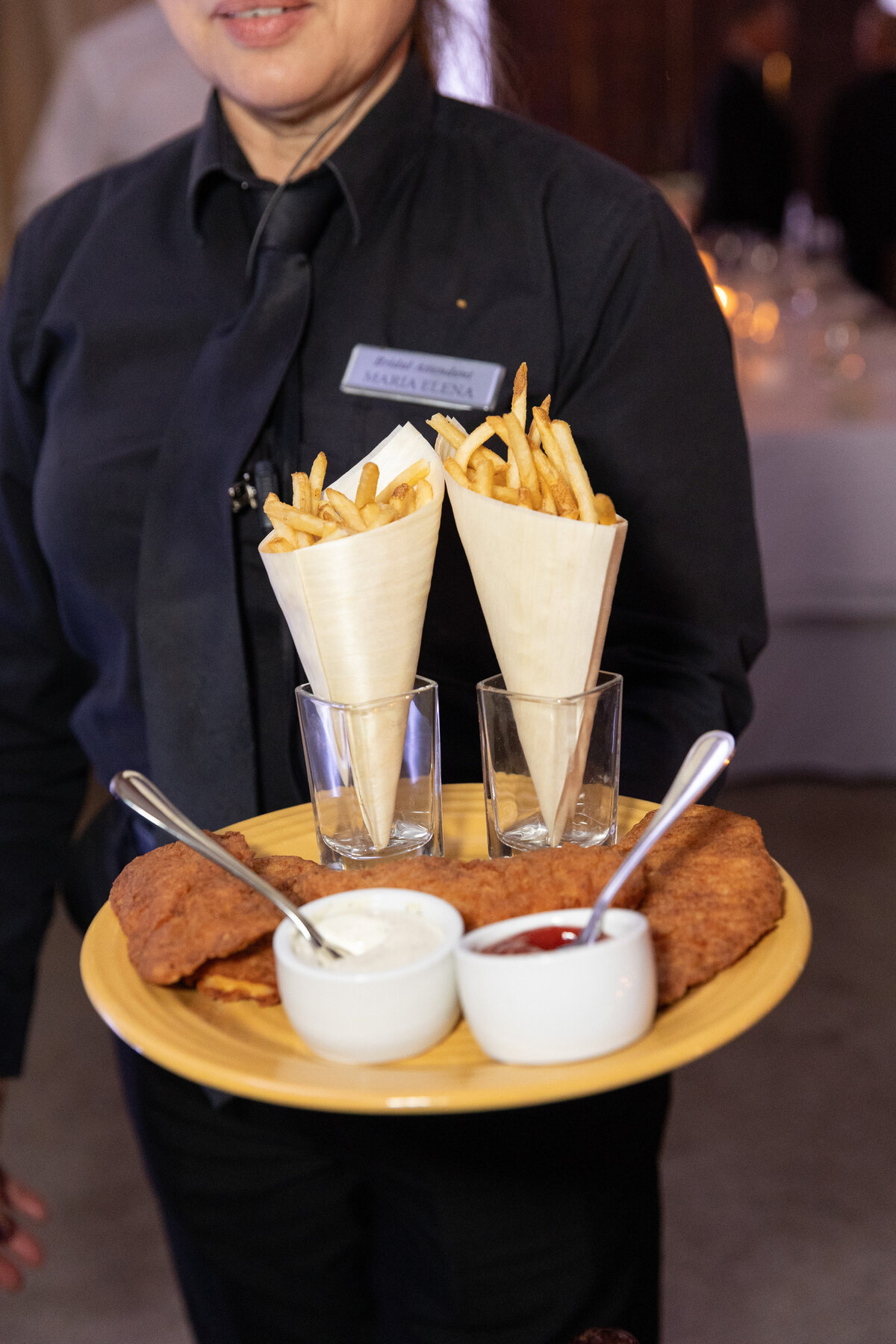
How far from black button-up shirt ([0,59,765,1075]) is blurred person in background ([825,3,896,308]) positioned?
4.30m

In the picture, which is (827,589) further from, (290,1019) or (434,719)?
(290,1019)

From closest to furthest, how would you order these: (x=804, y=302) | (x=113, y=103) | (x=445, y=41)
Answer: (x=445, y=41), (x=804, y=302), (x=113, y=103)

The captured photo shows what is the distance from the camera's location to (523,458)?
0.84m

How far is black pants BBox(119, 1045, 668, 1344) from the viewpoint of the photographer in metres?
1.14

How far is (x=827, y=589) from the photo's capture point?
338 cm

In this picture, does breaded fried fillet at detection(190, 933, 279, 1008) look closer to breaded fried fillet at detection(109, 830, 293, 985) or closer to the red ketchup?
breaded fried fillet at detection(109, 830, 293, 985)

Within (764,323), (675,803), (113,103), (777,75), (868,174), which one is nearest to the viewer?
(675,803)

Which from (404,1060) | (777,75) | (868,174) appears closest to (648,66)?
(777,75)

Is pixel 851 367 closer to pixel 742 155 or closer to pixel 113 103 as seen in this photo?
pixel 113 103

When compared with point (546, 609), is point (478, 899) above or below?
below

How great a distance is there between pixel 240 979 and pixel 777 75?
9.62m

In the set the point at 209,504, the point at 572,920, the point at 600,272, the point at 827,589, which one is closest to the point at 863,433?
the point at 827,589

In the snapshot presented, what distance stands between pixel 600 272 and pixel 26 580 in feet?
2.26

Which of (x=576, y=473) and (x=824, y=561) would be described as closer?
(x=576, y=473)
